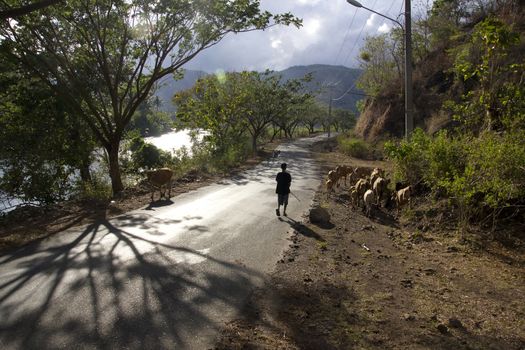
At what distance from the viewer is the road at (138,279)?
491 centimetres

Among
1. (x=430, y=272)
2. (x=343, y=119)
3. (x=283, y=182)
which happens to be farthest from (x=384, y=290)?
(x=343, y=119)

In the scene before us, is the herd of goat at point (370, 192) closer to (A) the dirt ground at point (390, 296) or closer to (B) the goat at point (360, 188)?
(B) the goat at point (360, 188)

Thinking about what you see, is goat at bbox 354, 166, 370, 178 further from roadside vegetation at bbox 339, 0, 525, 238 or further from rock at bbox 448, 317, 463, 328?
rock at bbox 448, 317, 463, 328

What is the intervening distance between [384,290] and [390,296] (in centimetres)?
27

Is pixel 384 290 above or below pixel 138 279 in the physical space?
below

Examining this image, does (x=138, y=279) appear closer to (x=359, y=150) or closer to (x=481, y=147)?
(x=481, y=147)

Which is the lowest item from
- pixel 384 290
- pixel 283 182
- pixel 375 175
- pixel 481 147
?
pixel 384 290

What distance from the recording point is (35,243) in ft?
28.9

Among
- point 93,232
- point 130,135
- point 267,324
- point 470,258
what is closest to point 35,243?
point 93,232

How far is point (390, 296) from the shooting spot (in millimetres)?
6258

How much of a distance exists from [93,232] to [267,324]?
19.9 feet

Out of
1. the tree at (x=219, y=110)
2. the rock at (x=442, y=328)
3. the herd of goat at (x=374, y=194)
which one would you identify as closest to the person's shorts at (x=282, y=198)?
the herd of goat at (x=374, y=194)

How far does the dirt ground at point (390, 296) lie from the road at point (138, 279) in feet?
1.57

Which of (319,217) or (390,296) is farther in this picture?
(319,217)
